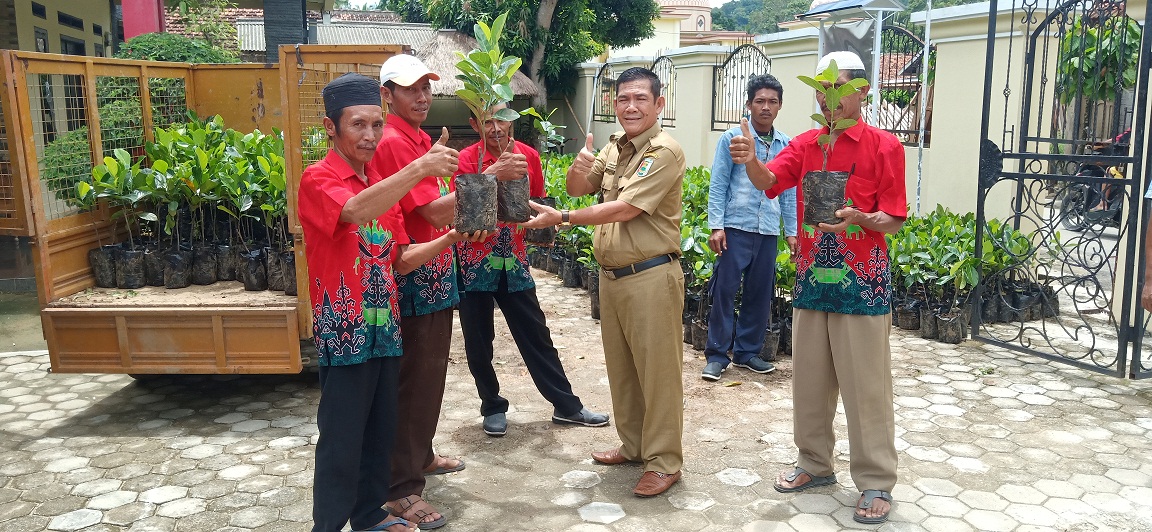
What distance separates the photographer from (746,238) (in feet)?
18.5

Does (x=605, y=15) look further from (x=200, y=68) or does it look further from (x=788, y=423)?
(x=788, y=423)

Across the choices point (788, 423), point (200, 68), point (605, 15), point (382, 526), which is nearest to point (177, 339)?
point (382, 526)

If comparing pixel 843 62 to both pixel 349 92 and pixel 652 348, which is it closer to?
pixel 652 348

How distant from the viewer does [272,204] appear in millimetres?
5512

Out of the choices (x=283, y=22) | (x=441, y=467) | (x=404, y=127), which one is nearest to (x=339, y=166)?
(x=404, y=127)

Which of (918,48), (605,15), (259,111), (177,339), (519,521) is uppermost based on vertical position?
(605,15)

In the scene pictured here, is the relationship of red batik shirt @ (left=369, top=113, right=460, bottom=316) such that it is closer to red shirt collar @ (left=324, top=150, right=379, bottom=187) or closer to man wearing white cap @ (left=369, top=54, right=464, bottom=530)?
man wearing white cap @ (left=369, top=54, right=464, bottom=530)

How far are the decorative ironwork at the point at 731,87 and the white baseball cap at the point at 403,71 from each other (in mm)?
9074

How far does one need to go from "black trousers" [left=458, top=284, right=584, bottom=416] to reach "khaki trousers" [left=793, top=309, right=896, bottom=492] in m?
1.46

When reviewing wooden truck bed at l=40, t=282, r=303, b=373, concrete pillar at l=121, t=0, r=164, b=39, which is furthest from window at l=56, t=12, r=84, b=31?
wooden truck bed at l=40, t=282, r=303, b=373

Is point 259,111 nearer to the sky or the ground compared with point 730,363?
nearer to the sky

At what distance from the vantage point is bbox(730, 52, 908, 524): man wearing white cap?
361 centimetres

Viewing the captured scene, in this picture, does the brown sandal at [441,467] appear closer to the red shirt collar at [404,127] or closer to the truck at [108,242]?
the truck at [108,242]

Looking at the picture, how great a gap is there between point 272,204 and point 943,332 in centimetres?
480
